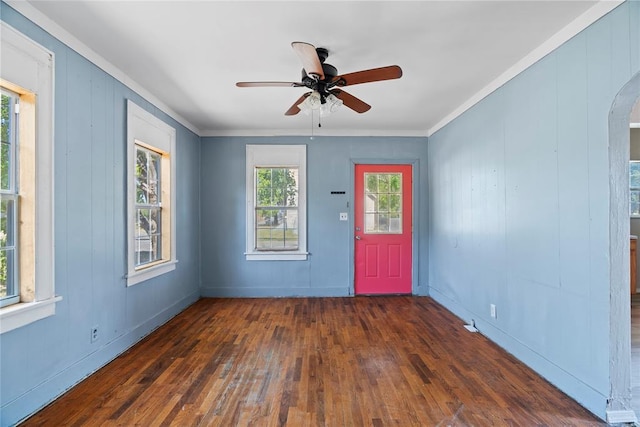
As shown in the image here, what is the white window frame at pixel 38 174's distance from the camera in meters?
1.91

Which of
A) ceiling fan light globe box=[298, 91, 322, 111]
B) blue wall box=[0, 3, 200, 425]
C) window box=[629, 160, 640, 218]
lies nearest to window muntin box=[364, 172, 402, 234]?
ceiling fan light globe box=[298, 91, 322, 111]

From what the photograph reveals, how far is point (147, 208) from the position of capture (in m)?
3.61

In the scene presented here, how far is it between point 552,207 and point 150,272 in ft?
12.4

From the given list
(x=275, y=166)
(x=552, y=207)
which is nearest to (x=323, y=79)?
(x=552, y=207)

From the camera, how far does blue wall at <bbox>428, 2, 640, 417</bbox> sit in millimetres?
2000

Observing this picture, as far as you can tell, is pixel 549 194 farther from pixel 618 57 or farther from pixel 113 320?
pixel 113 320

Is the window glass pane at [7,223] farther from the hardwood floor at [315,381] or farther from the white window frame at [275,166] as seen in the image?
the white window frame at [275,166]

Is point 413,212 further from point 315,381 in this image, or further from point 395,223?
point 315,381

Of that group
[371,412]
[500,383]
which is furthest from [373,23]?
[500,383]

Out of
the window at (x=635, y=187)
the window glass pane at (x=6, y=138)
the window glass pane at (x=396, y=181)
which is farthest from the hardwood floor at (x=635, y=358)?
the window glass pane at (x=6, y=138)

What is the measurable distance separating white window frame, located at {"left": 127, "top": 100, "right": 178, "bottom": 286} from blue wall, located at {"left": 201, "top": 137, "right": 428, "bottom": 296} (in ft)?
3.02

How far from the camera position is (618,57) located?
1892 millimetres

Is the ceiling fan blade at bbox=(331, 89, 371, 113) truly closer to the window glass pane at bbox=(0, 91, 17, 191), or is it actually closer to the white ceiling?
the white ceiling

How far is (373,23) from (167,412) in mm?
2902
